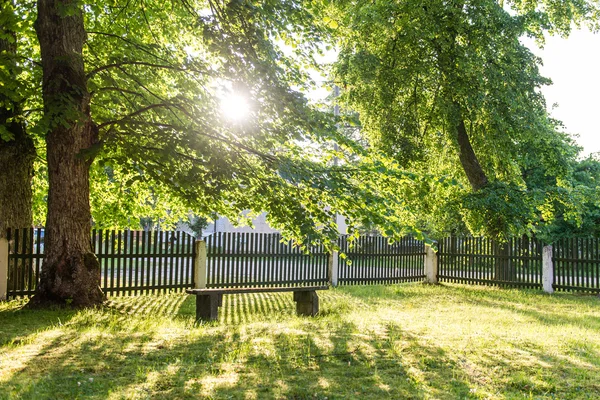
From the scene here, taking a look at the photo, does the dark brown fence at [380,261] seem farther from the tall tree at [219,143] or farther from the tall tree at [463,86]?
the tall tree at [219,143]

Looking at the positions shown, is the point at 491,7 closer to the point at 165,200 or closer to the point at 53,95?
the point at 165,200

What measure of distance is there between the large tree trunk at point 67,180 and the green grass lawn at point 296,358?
0.72 m

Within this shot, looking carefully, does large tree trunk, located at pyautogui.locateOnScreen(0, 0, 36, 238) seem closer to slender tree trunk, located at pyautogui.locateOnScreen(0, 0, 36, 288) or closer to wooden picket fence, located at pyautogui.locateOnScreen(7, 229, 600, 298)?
slender tree trunk, located at pyautogui.locateOnScreen(0, 0, 36, 288)

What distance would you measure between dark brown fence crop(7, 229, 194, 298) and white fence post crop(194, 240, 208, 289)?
0.54ft

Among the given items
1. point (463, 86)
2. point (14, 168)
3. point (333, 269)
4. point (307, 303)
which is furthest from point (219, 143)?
point (463, 86)

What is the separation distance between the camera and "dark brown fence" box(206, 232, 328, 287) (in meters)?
15.5

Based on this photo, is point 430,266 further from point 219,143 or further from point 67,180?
point 67,180

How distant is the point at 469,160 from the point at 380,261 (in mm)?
4584

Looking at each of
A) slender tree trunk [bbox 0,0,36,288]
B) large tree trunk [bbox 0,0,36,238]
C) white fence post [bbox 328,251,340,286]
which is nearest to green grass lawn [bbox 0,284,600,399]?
slender tree trunk [bbox 0,0,36,288]

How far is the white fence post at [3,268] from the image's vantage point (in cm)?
1166

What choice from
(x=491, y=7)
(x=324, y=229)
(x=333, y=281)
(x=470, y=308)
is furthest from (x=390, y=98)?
(x=324, y=229)

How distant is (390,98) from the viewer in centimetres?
1773

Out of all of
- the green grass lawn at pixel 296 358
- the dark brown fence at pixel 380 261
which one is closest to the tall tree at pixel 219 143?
the green grass lawn at pixel 296 358

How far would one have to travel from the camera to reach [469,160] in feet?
62.3
